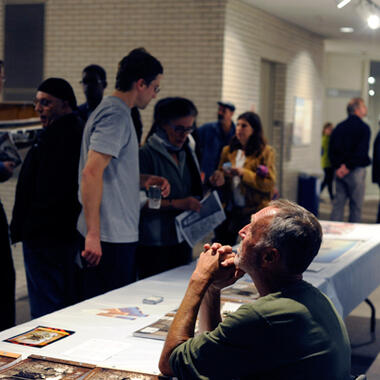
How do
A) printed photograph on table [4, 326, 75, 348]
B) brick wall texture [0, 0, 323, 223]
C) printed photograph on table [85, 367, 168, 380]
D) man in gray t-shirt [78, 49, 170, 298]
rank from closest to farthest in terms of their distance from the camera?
printed photograph on table [85, 367, 168, 380] < printed photograph on table [4, 326, 75, 348] < man in gray t-shirt [78, 49, 170, 298] < brick wall texture [0, 0, 323, 223]

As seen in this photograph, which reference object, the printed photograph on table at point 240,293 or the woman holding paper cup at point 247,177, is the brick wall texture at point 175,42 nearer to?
the woman holding paper cup at point 247,177

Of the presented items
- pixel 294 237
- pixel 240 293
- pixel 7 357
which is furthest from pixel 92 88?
pixel 294 237

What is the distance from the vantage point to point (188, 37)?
8.79m

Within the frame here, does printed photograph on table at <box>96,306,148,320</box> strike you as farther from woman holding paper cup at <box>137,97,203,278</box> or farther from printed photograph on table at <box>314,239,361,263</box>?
printed photograph on table at <box>314,239,361,263</box>

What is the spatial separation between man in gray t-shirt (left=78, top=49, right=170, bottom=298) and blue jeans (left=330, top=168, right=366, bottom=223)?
19.3 feet

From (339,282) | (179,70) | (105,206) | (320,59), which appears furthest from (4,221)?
(320,59)

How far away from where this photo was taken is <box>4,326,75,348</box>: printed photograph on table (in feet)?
7.28

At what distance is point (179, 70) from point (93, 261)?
6011mm

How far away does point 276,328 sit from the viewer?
5.52 feet

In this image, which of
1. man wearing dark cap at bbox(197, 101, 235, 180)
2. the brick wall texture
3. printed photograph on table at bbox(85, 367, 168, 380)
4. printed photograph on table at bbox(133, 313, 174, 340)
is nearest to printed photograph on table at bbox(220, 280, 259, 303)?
printed photograph on table at bbox(133, 313, 174, 340)

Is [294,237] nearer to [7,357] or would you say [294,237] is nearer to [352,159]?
[7,357]

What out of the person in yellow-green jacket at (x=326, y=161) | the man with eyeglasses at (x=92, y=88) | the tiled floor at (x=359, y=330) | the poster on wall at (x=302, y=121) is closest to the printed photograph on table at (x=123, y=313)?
the tiled floor at (x=359, y=330)

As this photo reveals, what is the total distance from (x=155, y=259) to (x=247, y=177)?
1499 millimetres

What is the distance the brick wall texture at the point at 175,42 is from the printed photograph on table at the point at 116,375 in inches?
274
